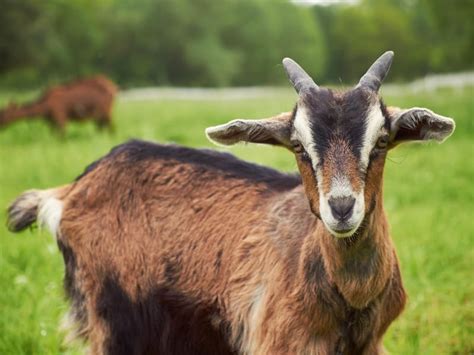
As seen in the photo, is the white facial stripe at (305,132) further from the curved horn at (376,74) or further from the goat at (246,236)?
the curved horn at (376,74)

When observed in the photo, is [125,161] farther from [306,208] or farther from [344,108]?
[344,108]

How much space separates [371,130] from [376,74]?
376mm

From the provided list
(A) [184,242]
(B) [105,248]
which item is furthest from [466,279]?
(B) [105,248]

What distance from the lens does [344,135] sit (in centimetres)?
296

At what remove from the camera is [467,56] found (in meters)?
29.4

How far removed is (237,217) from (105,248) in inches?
28.7

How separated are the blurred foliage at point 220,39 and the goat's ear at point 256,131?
23.9 m

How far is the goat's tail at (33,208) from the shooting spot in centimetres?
414

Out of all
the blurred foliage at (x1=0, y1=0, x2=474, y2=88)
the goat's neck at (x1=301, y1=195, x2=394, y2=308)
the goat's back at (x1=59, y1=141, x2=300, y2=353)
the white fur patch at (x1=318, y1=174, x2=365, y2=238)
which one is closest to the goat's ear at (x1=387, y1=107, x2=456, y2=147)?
the goat's neck at (x1=301, y1=195, x2=394, y2=308)

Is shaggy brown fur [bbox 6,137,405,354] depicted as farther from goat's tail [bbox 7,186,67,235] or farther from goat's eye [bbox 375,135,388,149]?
goat's eye [bbox 375,135,388,149]

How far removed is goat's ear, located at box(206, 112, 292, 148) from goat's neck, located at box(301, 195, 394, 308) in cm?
47

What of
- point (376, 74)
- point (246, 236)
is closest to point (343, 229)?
point (376, 74)

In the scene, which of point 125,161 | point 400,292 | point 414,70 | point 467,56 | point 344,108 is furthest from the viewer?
point 414,70

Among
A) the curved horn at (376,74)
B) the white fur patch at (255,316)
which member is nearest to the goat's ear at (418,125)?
the curved horn at (376,74)
